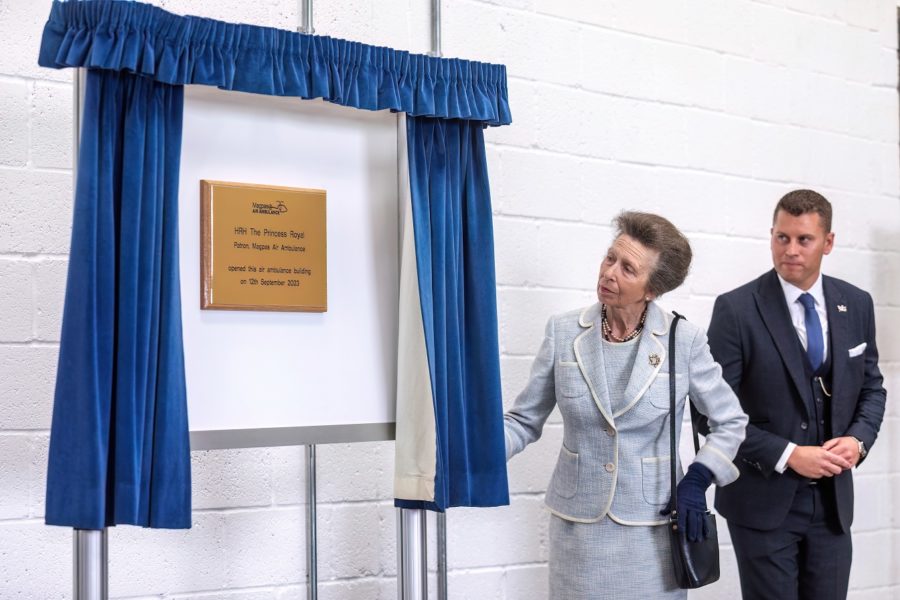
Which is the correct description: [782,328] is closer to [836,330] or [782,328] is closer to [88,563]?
[836,330]

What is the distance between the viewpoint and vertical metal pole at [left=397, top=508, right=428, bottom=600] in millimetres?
2064

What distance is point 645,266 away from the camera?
7.48 feet

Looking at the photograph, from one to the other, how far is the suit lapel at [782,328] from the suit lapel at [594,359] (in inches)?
26.2

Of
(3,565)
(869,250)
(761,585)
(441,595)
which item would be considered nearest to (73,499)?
(3,565)

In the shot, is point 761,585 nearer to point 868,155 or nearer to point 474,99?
point 474,99

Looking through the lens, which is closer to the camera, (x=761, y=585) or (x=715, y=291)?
(x=761, y=585)

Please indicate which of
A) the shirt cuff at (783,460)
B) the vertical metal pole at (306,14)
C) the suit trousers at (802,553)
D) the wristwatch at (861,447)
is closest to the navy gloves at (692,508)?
the shirt cuff at (783,460)

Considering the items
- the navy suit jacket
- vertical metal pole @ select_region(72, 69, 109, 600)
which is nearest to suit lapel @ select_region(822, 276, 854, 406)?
the navy suit jacket

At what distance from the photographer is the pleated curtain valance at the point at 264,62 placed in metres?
1.71

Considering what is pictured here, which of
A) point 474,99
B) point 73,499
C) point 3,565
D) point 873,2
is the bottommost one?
point 3,565

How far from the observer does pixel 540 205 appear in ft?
9.62

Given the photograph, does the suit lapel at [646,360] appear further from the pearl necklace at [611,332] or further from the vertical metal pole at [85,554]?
the vertical metal pole at [85,554]

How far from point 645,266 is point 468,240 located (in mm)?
454

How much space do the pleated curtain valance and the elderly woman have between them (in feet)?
1.65
